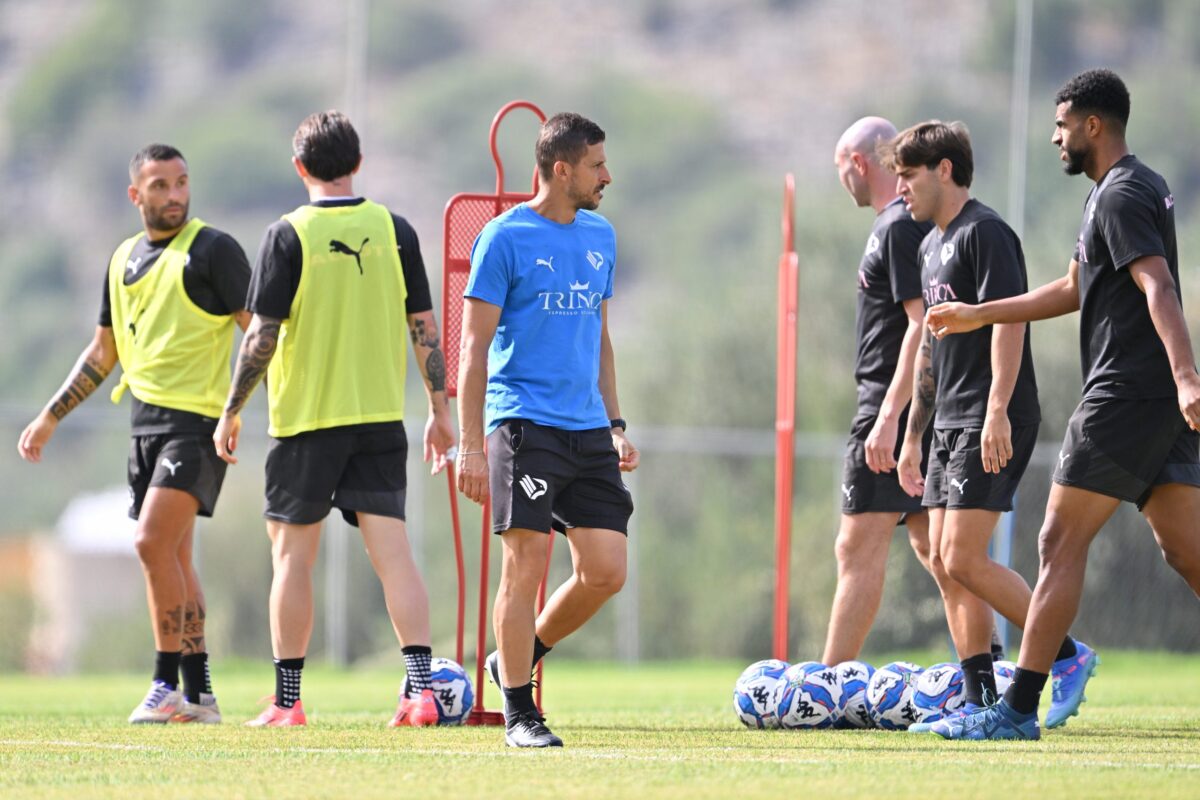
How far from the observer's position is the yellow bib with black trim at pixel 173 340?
28.4 ft

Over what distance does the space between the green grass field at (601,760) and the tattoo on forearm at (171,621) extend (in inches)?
18.5

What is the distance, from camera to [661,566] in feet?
81.6

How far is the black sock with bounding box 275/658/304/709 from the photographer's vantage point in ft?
26.3

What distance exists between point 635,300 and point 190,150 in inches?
530

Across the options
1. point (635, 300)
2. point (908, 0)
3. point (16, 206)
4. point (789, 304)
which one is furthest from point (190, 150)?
point (789, 304)

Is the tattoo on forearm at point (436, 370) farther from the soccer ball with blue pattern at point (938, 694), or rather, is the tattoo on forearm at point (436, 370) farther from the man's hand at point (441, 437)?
the soccer ball with blue pattern at point (938, 694)

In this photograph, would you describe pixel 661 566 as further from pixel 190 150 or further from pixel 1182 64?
pixel 190 150

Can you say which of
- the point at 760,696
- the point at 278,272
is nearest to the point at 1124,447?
the point at 760,696

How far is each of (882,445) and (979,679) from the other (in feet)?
3.25

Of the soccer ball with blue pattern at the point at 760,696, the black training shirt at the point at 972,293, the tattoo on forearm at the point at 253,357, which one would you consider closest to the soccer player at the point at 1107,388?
the black training shirt at the point at 972,293

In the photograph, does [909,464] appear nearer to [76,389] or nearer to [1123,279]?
[1123,279]

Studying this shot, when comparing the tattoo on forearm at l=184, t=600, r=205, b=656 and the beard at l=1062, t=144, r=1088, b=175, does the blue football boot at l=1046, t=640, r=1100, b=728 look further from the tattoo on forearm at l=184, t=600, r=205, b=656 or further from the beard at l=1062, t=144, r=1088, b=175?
the tattoo on forearm at l=184, t=600, r=205, b=656

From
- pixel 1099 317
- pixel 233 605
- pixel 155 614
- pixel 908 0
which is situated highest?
pixel 908 0

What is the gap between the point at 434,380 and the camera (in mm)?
8117
